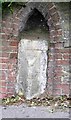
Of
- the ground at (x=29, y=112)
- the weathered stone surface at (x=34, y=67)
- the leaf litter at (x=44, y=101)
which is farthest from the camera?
the weathered stone surface at (x=34, y=67)

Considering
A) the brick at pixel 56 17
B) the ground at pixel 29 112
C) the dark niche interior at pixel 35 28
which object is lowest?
the ground at pixel 29 112

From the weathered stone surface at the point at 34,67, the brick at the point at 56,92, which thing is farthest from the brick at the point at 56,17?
the brick at the point at 56,92

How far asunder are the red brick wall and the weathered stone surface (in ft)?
0.30

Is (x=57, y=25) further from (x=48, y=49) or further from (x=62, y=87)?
(x=62, y=87)

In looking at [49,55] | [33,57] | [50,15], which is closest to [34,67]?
[33,57]

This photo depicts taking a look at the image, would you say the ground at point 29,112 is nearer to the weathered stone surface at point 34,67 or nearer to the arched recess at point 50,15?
the weathered stone surface at point 34,67

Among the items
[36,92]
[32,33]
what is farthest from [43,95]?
[32,33]

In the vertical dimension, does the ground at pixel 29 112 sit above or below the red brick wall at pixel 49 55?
below

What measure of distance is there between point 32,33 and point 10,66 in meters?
0.61

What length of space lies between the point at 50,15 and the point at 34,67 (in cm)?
82

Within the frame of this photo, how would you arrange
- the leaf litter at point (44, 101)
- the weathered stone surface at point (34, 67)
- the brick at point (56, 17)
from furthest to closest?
the weathered stone surface at point (34, 67) → the brick at point (56, 17) → the leaf litter at point (44, 101)

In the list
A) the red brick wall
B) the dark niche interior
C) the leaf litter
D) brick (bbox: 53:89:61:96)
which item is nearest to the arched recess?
the red brick wall

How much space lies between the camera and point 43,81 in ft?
20.4

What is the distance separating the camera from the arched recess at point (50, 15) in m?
6.08
